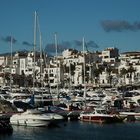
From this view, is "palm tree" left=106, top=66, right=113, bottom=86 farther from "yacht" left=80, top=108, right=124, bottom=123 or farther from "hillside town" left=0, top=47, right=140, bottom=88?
"yacht" left=80, top=108, right=124, bottom=123

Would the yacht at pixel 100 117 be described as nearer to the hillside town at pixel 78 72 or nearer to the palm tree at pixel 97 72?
the hillside town at pixel 78 72

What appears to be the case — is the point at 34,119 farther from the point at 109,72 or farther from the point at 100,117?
the point at 109,72

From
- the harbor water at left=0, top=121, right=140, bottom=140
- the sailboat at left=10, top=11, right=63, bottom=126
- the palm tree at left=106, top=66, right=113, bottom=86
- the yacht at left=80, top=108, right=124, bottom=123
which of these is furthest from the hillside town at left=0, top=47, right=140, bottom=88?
the sailboat at left=10, top=11, right=63, bottom=126

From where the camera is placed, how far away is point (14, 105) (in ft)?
187

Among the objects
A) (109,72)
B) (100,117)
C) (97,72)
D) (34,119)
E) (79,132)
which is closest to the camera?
(79,132)

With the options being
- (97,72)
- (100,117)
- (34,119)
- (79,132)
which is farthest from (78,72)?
(79,132)

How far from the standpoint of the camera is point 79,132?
141ft

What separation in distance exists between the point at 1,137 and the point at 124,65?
102939 mm

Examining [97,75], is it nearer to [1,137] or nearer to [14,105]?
[14,105]

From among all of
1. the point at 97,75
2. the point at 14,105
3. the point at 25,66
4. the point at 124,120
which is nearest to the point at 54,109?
the point at 14,105

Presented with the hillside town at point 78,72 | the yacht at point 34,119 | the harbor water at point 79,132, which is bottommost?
the harbor water at point 79,132

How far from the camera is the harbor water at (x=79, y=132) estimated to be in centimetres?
3931

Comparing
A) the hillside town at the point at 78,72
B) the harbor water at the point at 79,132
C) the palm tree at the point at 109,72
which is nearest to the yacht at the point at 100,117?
the harbor water at the point at 79,132

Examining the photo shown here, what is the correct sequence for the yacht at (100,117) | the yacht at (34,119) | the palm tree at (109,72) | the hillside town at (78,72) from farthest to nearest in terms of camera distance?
the palm tree at (109,72), the hillside town at (78,72), the yacht at (100,117), the yacht at (34,119)
